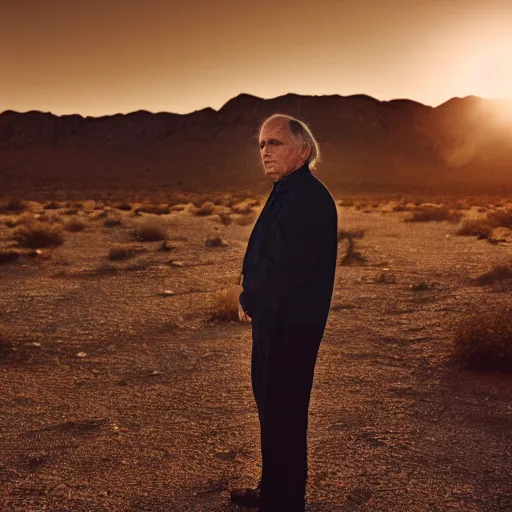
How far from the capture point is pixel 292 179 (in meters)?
3.31

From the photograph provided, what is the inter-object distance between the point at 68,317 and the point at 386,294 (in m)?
5.43

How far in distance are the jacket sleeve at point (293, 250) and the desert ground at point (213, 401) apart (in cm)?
172

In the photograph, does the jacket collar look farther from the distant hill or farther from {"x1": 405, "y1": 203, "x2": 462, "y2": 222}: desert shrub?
the distant hill

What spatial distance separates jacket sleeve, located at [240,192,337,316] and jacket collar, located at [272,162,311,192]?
16 cm

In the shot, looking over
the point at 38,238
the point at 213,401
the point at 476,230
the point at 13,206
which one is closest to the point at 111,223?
the point at 38,238

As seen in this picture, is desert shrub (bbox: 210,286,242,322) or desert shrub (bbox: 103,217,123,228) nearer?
desert shrub (bbox: 210,286,242,322)

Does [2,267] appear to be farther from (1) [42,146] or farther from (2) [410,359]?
(1) [42,146]

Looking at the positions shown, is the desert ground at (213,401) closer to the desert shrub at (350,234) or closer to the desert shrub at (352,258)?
the desert shrub at (352,258)

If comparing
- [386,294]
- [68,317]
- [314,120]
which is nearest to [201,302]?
[68,317]

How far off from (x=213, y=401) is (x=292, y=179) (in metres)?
3.38

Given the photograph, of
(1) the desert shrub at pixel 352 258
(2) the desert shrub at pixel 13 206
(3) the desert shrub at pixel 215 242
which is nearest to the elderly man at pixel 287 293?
(1) the desert shrub at pixel 352 258

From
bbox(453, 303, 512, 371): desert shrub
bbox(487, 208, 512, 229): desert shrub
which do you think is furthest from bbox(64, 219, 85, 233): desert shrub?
bbox(453, 303, 512, 371): desert shrub

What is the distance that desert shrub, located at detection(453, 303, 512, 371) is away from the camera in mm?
7039

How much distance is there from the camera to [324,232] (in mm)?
→ 3209
